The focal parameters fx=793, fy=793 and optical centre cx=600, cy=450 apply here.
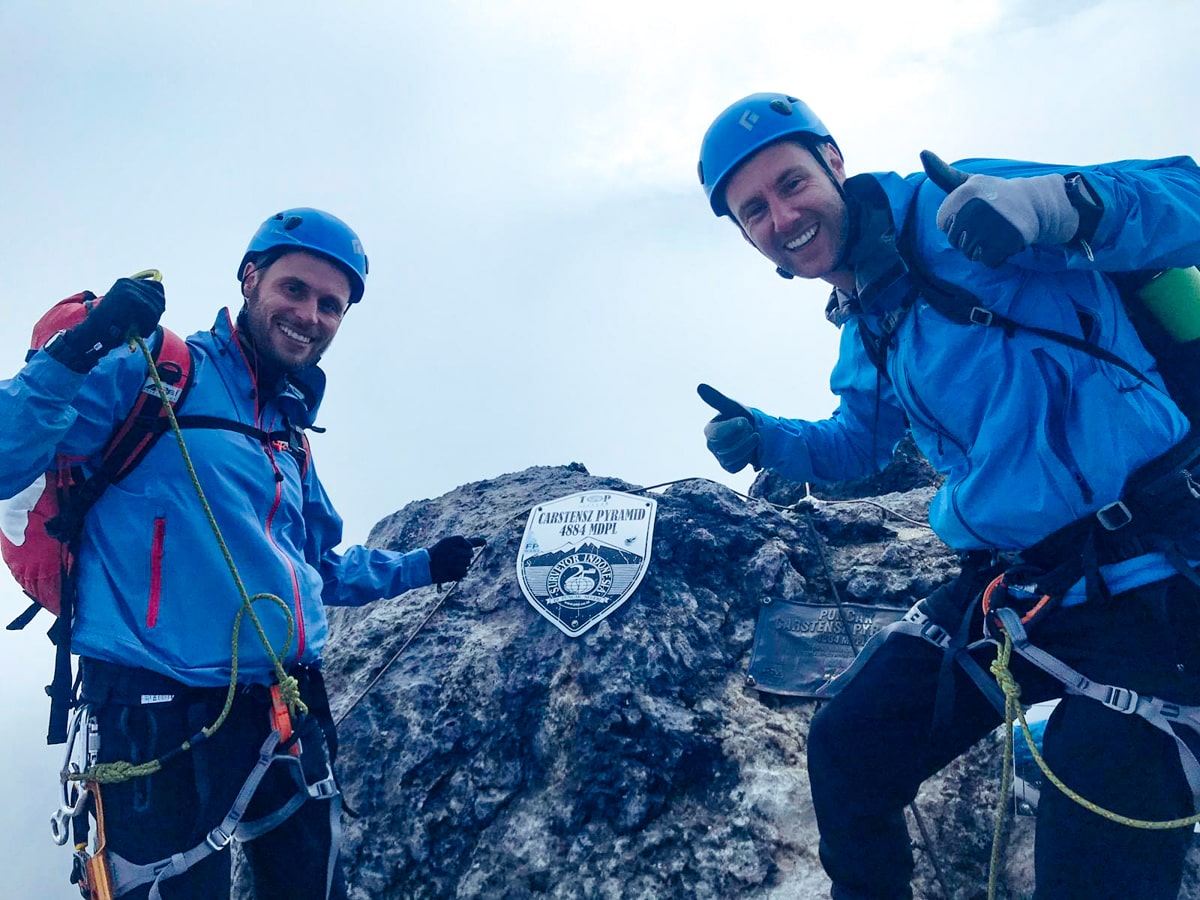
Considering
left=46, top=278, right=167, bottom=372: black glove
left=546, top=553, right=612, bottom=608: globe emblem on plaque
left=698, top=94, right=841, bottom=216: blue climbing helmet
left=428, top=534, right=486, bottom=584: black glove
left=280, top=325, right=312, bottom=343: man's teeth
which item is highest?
left=698, top=94, right=841, bottom=216: blue climbing helmet

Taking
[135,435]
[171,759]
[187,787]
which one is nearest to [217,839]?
[187,787]

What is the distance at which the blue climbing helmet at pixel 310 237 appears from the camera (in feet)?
14.0

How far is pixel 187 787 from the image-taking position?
3.30m

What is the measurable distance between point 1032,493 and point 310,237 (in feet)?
12.0

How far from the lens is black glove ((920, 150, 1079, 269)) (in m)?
2.58

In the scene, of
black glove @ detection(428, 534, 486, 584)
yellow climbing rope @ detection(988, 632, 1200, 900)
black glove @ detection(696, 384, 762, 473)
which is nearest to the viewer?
yellow climbing rope @ detection(988, 632, 1200, 900)

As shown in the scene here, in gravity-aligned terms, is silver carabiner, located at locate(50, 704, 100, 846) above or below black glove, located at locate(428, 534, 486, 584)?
below

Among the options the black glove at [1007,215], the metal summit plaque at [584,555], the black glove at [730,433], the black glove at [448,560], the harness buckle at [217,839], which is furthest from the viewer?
the metal summit plaque at [584,555]

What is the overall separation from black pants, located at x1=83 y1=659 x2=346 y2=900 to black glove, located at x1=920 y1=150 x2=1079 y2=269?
3.42 meters

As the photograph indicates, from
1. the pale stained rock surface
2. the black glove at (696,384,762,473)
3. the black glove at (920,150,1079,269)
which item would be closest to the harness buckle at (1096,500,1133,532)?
the black glove at (920,150,1079,269)

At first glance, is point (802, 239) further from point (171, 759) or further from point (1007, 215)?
point (171, 759)

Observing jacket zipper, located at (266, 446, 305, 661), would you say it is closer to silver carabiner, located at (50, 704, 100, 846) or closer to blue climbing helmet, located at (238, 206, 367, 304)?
silver carabiner, located at (50, 704, 100, 846)

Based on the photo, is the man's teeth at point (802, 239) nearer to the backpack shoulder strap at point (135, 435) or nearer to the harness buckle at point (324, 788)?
the backpack shoulder strap at point (135, 435)

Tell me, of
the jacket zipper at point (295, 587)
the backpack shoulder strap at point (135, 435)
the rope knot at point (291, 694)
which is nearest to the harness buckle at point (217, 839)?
the rope knot at point (291, 694)
